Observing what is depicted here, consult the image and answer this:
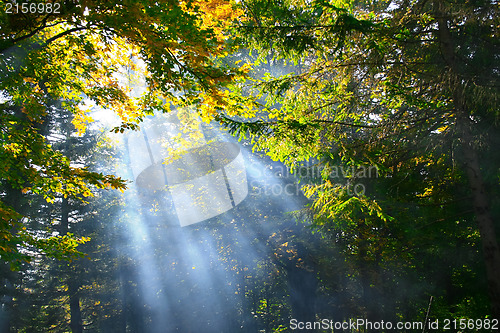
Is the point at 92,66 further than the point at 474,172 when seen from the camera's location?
Yes

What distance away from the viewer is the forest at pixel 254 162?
4.45 m

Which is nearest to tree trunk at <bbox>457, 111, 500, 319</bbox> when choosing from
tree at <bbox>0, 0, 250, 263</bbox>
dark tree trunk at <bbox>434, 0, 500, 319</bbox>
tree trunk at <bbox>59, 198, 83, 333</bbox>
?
dark tree trunk at <bbox>434, 0, 500, 319</bbox>

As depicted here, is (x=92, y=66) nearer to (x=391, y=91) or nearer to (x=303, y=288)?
(x=391, y=91)

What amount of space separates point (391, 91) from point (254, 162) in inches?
377

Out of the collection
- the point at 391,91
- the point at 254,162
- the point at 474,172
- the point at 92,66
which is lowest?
the point at 474,172

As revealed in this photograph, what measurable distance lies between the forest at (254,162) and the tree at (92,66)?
32 mm

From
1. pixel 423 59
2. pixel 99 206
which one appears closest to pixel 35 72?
pixel 423 59

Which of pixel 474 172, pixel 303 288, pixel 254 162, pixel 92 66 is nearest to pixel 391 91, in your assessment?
pixel 474 172

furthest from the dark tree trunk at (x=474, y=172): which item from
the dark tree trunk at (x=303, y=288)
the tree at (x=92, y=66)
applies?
the dark tree trunk at (x=303, y=288)

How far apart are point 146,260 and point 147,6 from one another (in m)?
15.8

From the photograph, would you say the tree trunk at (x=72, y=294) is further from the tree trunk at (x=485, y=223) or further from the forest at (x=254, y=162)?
the tree trunk at (x=485, y=223)

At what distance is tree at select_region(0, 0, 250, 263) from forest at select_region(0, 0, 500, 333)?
32mm

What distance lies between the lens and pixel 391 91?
5059mm

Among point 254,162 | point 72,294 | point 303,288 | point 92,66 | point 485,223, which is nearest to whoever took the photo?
point 485,223
